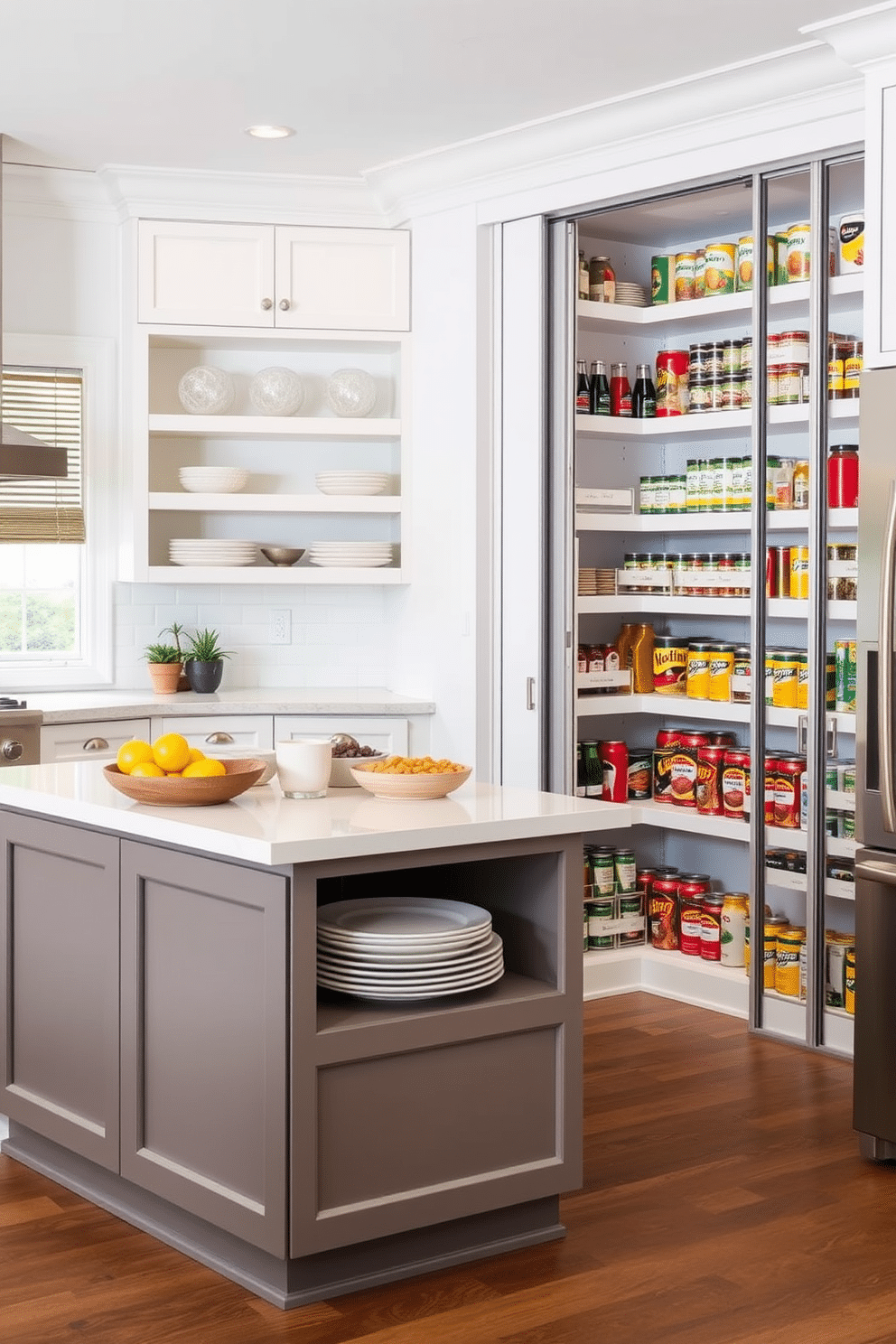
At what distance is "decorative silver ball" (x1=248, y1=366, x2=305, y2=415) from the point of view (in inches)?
219

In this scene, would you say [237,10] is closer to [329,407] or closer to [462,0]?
[462,0]

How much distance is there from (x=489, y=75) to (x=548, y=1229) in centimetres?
307

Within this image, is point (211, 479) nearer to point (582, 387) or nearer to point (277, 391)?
point (277, 391)

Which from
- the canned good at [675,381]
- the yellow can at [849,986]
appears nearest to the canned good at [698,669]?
the canned good at [675,381]

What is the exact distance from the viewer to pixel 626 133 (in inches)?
179

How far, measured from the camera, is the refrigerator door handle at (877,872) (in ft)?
11.2

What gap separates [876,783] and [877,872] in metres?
0.20

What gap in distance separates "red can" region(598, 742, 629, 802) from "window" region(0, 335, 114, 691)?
73.6 inches

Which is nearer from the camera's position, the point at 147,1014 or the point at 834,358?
the point at 147,1014

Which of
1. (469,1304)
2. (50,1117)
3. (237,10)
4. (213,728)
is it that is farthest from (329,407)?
(469,1304)

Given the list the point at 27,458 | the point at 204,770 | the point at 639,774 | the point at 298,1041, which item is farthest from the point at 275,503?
the point at 298,1041

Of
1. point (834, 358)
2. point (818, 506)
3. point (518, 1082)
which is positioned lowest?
point (518, 1082)

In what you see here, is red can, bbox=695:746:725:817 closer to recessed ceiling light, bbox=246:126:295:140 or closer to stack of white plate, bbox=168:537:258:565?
stack of white plate, bbox=168:537:258:565

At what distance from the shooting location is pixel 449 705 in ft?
17.3
